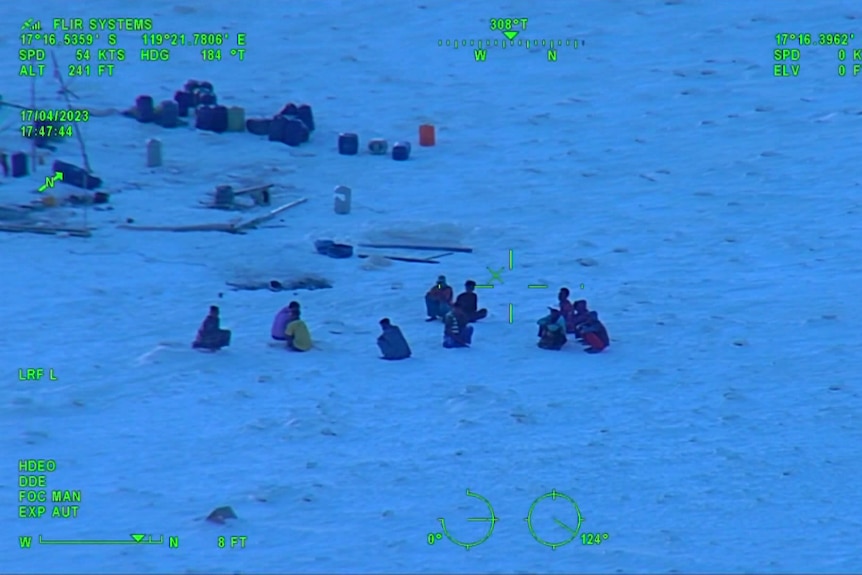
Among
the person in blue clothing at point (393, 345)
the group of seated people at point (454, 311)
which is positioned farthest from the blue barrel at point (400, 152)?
the person in blue clothing at point (393, 345)

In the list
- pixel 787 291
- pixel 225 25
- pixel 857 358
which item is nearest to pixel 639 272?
pixel 787 291

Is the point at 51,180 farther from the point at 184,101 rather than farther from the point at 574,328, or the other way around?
the point at 574,328

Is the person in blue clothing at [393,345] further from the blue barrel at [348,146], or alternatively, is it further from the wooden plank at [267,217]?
the blue barrel at [348,146]

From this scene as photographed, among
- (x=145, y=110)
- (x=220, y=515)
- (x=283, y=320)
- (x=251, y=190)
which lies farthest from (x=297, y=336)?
(x=145, y=110)

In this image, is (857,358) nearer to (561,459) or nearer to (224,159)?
(561,459)

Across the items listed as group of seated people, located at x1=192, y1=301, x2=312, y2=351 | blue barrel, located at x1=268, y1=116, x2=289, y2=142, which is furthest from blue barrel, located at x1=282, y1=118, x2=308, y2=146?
group of seated people, located at x1=192, y1=301, x2=312, y2=351

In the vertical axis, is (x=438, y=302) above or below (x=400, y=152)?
below
